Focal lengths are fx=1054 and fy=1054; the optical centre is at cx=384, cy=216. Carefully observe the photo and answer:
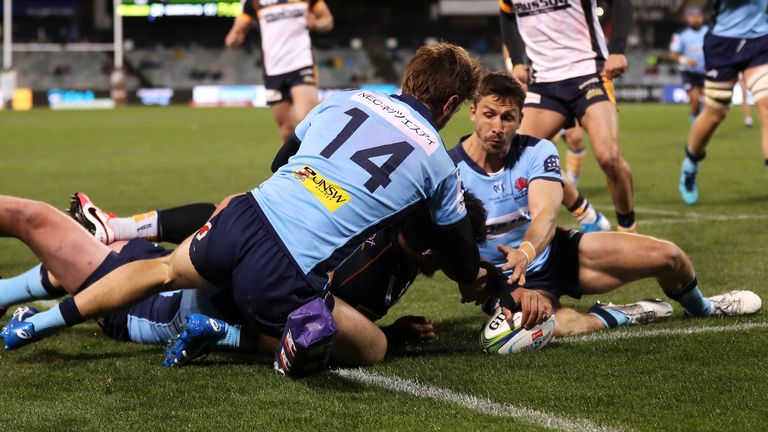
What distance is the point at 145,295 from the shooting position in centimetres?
423

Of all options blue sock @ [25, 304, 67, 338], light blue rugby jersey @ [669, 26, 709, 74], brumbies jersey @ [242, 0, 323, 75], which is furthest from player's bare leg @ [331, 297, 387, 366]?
light blue rugby jersey @ [669, 26, 709, 74]

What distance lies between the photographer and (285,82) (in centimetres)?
1166

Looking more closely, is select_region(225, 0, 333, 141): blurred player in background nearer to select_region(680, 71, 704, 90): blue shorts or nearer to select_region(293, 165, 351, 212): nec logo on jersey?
select_region(293, 165, 351, 212): nec logo on jersey

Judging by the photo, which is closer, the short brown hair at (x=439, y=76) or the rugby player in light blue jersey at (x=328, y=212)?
the rugby player in light blue jersey at (x=328, y=212)

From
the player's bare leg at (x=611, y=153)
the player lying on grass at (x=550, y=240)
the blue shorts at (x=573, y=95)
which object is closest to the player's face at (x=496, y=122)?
the player lying on grass at (x=550, y=240)

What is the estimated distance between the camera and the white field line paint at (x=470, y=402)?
11.1 feet

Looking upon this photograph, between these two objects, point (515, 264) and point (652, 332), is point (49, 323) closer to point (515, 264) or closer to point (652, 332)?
point (515, 264)

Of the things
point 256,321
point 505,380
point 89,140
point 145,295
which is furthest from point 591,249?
point 89,140

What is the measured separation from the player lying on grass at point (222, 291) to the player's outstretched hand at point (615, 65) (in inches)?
124

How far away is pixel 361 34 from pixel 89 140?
103 feet

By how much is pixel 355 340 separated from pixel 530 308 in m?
0.76

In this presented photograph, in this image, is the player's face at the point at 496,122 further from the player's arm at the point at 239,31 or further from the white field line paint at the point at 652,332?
the player's arm at the point at 239,31

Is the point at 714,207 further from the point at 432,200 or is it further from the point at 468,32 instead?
the point at 468,32

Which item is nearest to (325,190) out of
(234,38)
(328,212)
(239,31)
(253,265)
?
(328,212)
